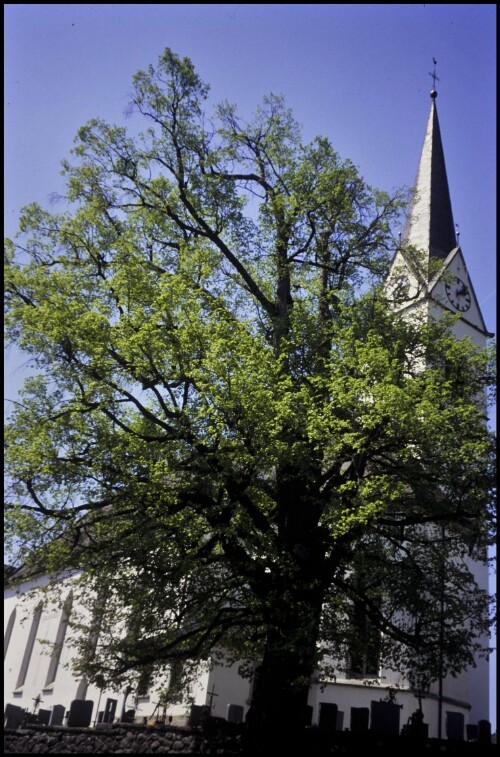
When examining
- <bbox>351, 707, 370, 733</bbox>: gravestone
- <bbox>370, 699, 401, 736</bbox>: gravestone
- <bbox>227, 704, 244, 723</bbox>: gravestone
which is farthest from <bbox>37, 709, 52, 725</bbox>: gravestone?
<bbox>370, 699, 401, 736</bbox>: gravestone

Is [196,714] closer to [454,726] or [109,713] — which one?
[109,713]

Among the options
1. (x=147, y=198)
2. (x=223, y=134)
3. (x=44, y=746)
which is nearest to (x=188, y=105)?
(x=223, y=134)

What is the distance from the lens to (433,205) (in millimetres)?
36156

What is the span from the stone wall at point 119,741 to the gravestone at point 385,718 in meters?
3.80

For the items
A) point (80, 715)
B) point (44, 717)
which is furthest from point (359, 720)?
point (44, 717)

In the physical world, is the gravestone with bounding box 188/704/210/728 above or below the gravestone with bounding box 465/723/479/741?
below

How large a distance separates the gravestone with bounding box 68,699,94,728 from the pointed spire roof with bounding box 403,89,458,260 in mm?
24938

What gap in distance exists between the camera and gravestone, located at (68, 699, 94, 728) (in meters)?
Answer: 18.0

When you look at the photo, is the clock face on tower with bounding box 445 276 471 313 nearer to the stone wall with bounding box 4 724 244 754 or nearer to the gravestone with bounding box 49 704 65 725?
the gravestone with bounding box 49 704 65 725

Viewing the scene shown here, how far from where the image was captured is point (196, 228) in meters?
21.0

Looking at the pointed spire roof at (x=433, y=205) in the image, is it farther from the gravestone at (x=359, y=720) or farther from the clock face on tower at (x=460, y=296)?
the gravestone at (x=359, y=720)

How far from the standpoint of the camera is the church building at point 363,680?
18.7m

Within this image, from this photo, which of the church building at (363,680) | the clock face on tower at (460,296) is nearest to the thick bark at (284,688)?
the church building at (363,680)

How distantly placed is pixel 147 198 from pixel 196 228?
1751 mm
